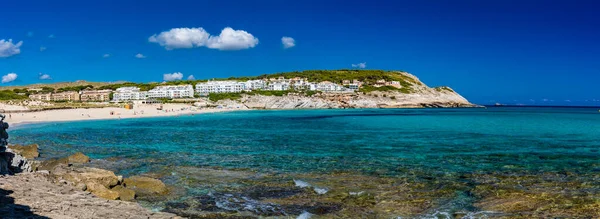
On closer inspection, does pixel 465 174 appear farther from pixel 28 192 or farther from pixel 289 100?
pixel 289 100

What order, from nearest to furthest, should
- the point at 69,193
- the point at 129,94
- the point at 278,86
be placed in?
the point at 69,193 < the point at 129,94 < the point at 278,86

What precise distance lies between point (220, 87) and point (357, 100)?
57058mm

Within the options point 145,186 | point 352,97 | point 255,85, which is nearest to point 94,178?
point 145,186

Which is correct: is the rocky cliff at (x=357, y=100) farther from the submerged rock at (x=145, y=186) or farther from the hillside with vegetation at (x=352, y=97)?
the submerged rock at (x=145, y=186)

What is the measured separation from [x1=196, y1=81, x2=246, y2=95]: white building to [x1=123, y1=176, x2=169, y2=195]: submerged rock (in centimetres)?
15279

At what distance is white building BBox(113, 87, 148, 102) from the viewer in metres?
147

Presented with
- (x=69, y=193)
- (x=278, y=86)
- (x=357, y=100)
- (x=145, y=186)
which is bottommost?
(x=145, y=186)

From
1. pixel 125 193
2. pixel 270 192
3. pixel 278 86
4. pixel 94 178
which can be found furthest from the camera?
pixel 278 86

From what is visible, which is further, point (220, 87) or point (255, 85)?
point (255, 85)

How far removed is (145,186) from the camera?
14.0 metres

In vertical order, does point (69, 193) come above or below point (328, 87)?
below

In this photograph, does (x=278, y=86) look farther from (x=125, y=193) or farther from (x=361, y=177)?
(x=125, y=193)

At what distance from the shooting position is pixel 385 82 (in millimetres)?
179750

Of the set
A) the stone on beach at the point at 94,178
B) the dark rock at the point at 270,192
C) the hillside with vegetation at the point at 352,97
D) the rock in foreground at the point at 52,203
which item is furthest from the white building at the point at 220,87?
the rock in foreground at the point at 52,203
